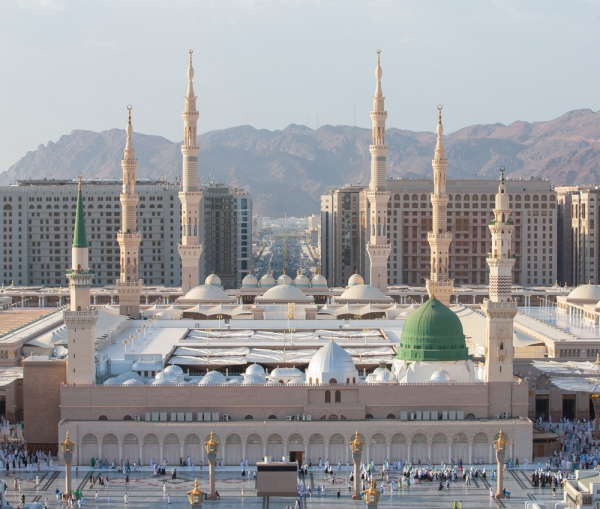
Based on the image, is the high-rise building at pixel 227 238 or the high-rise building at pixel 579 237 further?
the high-rise building at pixel 227 238

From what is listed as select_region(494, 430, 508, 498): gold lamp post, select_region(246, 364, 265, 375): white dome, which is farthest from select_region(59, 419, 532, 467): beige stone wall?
select_region(494, 430, 508, 498): gold lamp post

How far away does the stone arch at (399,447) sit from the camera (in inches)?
2085

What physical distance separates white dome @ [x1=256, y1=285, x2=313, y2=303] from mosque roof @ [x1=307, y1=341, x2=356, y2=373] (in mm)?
32806

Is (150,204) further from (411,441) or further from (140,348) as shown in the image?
(411,441)

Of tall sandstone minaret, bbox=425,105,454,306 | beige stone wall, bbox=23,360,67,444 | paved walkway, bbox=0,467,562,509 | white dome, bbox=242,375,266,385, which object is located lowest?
paved walkway, bbox=0,467,562,509

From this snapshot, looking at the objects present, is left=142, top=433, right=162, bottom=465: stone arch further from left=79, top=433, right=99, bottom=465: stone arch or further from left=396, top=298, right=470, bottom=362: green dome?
left=396, top=298, right=470, bottom=362: green dome

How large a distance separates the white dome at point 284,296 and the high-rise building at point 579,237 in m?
43.0

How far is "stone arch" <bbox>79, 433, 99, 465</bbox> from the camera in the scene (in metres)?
52.9

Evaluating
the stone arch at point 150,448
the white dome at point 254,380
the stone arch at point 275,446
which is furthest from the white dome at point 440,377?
the stone arch at point 150,448

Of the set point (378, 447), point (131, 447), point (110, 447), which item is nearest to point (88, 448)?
point (110, 447)

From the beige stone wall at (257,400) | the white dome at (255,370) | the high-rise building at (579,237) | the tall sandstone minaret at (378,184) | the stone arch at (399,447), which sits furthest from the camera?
the high-rise building at (579,237)

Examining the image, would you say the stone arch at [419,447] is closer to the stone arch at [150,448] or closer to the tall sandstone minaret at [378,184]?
the stone arch at [150,448]

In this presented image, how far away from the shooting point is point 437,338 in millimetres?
55500

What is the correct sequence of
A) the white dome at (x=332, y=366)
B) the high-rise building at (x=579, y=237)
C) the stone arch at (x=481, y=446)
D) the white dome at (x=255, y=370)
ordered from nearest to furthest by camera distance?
the stone arch at (x=481, y=446), the white dome at (x=332, y=366), the white dome at (x=255, y=370), the high-rise building at (x=579, y=237)
